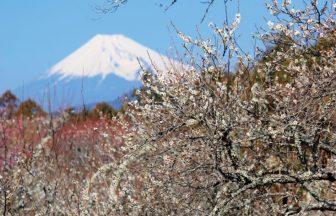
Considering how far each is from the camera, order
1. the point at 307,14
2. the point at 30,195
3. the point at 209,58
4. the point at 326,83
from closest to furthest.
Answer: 1. the point at 326,83
2. the point at 307,14
3. the point at 209,58
4. the point at 30,195

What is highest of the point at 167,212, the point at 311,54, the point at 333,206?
the point at 311,54

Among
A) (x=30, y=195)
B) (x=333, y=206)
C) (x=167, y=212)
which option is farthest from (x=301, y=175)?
(x=30, y=195)

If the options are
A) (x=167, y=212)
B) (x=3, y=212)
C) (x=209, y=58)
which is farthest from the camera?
(x=3, y=212)

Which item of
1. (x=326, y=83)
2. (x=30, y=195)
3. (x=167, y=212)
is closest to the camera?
(x=326, y=83)

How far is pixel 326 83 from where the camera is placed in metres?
4.88

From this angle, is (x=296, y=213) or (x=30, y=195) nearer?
(x=296, y=213)

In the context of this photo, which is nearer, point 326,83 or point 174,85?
point 326,83

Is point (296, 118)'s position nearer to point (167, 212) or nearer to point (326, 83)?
point (326, 83)

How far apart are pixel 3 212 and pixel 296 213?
3908mm

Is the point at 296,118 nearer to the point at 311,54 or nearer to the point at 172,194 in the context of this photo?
the point at 311,54

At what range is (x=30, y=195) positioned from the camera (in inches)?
349

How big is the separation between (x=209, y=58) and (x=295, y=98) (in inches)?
34.7

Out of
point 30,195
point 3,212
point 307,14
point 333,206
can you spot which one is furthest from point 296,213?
point 30,195

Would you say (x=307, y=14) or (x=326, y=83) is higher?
(x=307, y=14)
